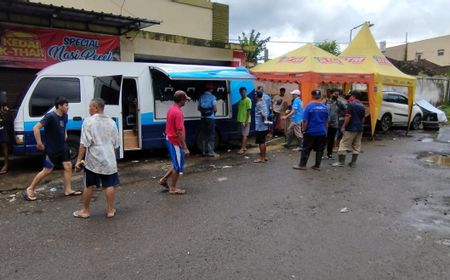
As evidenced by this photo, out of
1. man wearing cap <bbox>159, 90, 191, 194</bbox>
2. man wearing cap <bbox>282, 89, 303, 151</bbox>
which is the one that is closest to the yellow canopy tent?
man wearing cap <bbox>282, 89, 303, 151</bbox>

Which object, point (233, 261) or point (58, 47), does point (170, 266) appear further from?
point (58, 47)

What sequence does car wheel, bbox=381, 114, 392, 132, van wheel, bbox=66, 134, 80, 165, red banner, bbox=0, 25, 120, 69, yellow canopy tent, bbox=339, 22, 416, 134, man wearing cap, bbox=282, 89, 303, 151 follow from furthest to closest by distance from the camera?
car wheel, bbox=381, 114, 392, 132 < yellow canopy tent, bbox=339, 22, 416, 134 < man wearing cap, bbox=282, 89, 303, 151 < red banner, bbox=0, 25, 120, 69 < van wheel, bbox=66, 134, 80, 165

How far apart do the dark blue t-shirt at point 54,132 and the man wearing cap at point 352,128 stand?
19.5 feet

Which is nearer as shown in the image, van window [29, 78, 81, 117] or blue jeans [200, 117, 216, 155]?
van window [29, 78, 81, 117]

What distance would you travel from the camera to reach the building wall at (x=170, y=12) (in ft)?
43.7

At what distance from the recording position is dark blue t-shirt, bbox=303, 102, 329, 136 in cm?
898

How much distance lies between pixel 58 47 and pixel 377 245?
9.89 metres

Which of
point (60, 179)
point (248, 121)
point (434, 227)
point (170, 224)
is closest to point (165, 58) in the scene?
point (248, 121)

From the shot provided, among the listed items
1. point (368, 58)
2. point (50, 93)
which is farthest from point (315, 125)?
point (368, 58)

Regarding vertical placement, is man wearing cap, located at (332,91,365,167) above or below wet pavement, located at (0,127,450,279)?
above

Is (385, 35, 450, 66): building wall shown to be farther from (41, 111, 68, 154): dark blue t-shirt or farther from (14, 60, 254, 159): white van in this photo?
(41, 111, 68, 154): dark blue t-shirt

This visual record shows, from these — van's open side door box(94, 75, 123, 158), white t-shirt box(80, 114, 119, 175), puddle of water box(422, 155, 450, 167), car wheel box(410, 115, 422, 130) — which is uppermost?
van's open side door box(94, 75, 123, 158)

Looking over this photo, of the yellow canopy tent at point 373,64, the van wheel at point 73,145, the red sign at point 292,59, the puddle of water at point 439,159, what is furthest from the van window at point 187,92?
the yellow canopy tent at point 373,64

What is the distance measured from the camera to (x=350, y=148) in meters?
9.73
